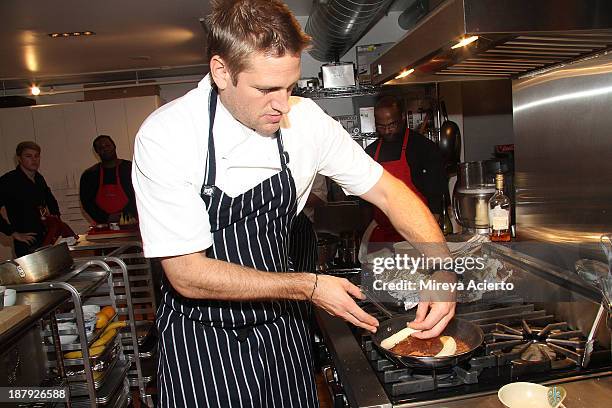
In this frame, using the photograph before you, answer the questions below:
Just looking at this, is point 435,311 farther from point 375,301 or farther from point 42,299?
point 42,299

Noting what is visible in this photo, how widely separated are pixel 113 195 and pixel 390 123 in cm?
276

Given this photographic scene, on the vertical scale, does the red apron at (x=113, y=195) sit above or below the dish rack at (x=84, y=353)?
above

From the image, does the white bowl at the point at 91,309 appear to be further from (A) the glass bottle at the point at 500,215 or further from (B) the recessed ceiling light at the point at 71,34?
(B) the recessed ceiling light at the point at 71,34

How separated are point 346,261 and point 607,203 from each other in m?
1.19

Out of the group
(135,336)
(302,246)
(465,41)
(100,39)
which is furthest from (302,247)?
(100,39)

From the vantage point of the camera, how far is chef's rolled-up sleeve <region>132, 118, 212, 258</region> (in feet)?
3.54

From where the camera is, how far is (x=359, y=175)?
1363 mm

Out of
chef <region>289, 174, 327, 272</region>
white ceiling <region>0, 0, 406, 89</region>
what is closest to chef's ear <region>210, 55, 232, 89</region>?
chef <region>289, 174, 327, 272</region>

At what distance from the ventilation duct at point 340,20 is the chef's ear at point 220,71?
1.12 m

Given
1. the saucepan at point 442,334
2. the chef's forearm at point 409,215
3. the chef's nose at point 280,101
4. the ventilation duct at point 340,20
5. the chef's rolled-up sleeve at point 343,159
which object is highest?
the ventilation duct at point 340,20

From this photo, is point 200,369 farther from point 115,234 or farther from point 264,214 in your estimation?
point 115,234

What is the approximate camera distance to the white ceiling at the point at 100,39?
3.14m

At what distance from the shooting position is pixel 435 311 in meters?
1.15

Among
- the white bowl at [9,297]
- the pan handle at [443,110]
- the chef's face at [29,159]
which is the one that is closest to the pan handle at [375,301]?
the white bowl at [9,297]
